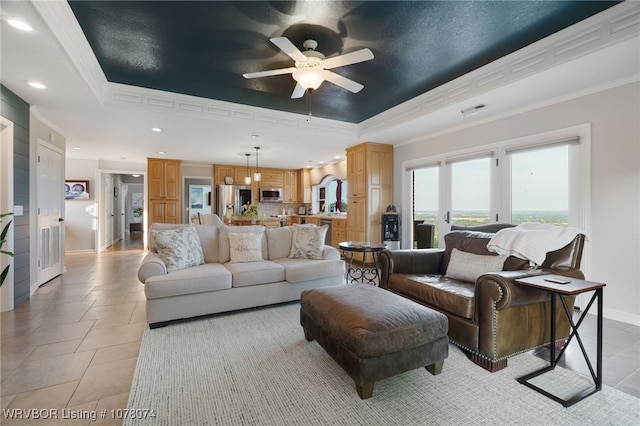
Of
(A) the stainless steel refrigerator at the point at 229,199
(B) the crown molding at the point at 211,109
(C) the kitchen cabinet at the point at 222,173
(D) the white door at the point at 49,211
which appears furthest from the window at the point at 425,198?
(D) the white door at the point at 49,211

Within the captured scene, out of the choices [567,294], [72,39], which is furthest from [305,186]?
[567,294]

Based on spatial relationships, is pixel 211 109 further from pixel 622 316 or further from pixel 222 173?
pixel 622 316

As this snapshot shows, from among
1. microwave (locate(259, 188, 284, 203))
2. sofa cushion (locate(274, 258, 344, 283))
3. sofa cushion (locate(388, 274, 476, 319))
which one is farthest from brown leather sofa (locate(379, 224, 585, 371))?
microwave (locate(259, 188, 284, 203))

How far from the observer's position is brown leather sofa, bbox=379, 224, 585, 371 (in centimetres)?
196

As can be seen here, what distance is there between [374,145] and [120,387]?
500 cm

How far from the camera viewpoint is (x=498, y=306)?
1.93 metres

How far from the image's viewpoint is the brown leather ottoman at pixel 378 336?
1641 mm

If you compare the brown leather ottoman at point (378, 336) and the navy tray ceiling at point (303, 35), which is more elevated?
the navy tray ceiling at point (303, 35)

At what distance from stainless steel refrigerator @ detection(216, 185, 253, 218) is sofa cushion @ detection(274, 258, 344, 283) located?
482 cm

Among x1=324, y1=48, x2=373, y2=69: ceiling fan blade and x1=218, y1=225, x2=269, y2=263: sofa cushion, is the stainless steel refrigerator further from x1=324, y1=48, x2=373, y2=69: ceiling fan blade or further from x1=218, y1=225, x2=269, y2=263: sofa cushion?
x1=324, y1=48, x2=373, y2=69: ceiling fan blade

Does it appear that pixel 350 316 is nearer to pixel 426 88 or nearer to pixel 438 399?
pixel 438 399

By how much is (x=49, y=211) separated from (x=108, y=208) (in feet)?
12.3

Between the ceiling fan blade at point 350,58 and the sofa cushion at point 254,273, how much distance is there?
216 cm

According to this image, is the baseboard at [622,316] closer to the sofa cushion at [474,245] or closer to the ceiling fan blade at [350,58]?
the sofa cushion at [474,245]
